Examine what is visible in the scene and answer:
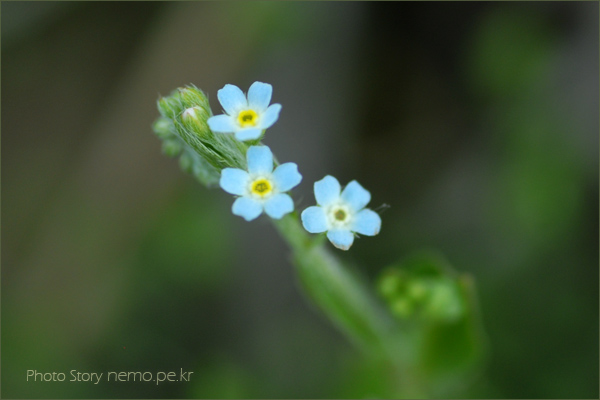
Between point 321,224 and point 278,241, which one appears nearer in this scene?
point 321,224

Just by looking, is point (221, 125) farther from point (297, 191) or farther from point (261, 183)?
point (297, 191)

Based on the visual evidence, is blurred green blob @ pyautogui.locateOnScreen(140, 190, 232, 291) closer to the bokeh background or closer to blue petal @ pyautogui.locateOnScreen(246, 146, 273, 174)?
the bokeh background

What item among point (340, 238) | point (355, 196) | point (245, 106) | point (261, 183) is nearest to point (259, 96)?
point (245, 106)

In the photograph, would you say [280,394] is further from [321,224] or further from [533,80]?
[533,80]

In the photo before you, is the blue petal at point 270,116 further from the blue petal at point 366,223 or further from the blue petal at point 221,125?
the blue petal at point 366,223

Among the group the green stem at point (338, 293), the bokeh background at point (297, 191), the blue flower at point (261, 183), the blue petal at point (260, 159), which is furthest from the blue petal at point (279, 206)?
the bokeh background at point (297, 191)

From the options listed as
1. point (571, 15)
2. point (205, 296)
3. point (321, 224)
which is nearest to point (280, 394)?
point (205, 296)

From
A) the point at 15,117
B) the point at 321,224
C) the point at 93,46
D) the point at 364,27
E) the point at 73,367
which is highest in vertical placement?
the point at 364,27
